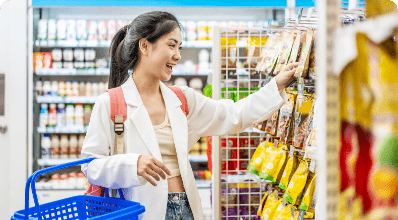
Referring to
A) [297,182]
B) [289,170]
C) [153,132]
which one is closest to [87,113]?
[153,132]

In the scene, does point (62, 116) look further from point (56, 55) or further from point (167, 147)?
point (167, 147)

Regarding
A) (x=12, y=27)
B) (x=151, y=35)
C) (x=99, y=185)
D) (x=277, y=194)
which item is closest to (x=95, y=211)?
(x=99, y=185)

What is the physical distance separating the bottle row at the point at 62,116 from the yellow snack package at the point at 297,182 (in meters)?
2.74

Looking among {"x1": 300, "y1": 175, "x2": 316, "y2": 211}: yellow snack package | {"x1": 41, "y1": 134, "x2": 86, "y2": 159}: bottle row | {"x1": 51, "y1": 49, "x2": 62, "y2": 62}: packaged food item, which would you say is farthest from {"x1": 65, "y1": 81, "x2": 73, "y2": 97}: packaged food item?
{"x1": 300, "y1": 175, "x2": 316, "y2": 211}: yellow snack package

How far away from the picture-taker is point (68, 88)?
394cm

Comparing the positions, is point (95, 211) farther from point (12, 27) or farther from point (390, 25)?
point (12, 27)

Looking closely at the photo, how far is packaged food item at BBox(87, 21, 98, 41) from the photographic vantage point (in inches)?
154

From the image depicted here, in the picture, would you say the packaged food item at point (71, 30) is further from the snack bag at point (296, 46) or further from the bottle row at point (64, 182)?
the snack bag at point (296, 46)

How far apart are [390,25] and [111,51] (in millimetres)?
1598

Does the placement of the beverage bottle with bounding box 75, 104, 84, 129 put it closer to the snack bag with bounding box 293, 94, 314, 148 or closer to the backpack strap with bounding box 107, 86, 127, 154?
the backpack strap with bounding box 107, 86, 127, 154

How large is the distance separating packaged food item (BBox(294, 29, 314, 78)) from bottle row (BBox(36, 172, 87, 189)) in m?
2.90

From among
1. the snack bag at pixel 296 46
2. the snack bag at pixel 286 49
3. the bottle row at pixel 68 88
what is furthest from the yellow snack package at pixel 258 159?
the bottle row at pixel 68 88

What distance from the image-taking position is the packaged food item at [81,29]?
3898mm

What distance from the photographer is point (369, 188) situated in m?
0.50
